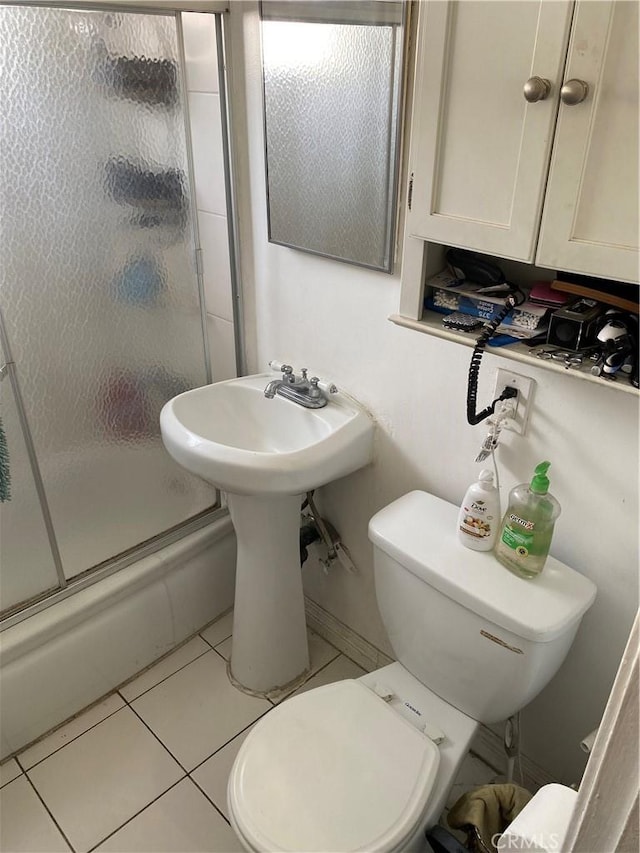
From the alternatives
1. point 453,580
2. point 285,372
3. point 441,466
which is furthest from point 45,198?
point 453,580

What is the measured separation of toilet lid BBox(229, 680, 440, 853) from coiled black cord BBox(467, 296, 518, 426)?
61 centimetres

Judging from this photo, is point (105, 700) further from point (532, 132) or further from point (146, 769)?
point (532, 132)

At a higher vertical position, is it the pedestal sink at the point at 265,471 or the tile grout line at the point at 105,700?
the pedestal sink at the point at 265,471

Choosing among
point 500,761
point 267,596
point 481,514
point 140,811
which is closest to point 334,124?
point 481,514

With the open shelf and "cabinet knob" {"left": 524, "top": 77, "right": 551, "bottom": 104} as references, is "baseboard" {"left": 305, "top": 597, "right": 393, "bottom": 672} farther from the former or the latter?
"cabinet knob" {"left": 524, "top": 77, "right": 551, "bottom": 104}

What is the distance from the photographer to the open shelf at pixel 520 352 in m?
0.91

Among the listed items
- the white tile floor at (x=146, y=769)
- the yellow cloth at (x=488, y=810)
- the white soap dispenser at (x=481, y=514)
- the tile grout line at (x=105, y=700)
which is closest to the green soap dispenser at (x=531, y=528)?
the white soap dispenser at (x=481, y=514)

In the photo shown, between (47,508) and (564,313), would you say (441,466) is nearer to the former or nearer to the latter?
(564,313)

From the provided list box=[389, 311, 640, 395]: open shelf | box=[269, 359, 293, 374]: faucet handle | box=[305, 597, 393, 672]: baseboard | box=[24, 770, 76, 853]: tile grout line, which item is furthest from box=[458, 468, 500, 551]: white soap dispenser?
box=[24, 770, 76, 853]: tile grout line

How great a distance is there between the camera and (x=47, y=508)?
1.59m

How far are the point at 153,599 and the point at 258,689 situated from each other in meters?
0.39

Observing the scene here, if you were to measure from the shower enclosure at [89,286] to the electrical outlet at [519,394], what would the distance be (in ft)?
2.90

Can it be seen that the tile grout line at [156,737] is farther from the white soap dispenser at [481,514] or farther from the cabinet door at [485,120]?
the cabinet door at [485,120]

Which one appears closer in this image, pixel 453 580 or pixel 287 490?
pixel 453 580
